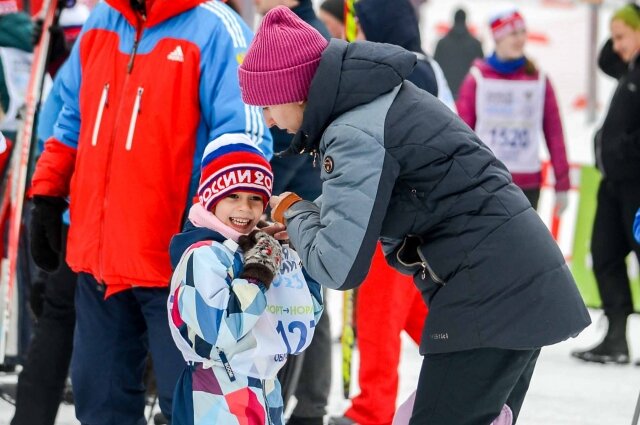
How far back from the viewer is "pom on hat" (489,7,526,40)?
771 cm

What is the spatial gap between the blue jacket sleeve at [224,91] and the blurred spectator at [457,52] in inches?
390

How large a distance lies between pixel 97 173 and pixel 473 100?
13.5 ft

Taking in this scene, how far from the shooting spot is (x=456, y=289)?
321cm

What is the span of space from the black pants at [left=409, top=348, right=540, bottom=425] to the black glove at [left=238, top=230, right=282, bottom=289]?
55 centimetres

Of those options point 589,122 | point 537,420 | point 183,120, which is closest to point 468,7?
point 589,122

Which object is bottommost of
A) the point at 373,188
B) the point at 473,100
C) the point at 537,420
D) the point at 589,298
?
the point at 589,298

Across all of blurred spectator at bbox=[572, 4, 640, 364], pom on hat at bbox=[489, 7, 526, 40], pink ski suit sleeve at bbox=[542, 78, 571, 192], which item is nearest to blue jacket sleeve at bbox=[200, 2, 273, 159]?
blurred spectator at bbox=[572, 4, 640, 364]

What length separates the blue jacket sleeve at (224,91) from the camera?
3.99 m

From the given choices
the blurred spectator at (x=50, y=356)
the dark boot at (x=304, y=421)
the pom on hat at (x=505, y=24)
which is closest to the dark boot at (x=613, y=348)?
the pom on hat at (x=505, y=24)

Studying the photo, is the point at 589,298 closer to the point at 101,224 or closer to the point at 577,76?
the point at 101,224

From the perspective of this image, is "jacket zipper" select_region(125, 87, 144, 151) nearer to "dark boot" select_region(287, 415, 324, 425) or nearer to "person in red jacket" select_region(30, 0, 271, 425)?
"person in red jacket" select_region(30, 0, 271, 425)

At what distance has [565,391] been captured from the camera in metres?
6.45

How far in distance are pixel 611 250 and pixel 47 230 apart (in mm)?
3851

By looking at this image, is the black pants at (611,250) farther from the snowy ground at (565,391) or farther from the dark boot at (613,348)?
the snowy ground at (565,391)
